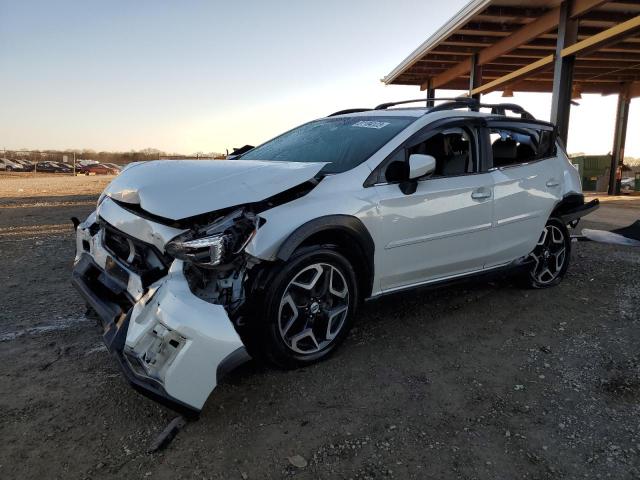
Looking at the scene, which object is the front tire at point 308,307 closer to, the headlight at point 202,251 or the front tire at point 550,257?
the headlight at point 202,251

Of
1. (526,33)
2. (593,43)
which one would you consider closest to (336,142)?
(593,43)

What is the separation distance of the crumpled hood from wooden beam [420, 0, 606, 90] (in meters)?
8.84

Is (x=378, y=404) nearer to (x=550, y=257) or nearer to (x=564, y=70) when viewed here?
(x=550, y=257)

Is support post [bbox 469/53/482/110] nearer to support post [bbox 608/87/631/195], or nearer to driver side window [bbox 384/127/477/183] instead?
support post [bbox 608/87/631/195]

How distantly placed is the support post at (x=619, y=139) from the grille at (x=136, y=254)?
19.4 m

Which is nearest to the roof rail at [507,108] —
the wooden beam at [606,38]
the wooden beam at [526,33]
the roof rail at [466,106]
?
the roof rail at [466,106]

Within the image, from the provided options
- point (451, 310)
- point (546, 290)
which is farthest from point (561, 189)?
point (451, 310)

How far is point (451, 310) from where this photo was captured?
4023mm

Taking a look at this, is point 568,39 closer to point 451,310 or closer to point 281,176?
point 451,310

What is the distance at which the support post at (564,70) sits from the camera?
9.71m

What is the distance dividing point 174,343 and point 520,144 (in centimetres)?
352

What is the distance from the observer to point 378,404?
8.50ft

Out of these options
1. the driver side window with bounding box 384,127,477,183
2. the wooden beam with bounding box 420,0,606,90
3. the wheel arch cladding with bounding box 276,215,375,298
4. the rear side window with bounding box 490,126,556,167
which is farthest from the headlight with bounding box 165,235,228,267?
the wooden beam with bounding box 420,0,606,90

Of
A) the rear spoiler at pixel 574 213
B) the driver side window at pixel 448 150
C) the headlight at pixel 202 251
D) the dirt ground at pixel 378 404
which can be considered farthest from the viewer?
the rear spoiler at pixel 574 213
